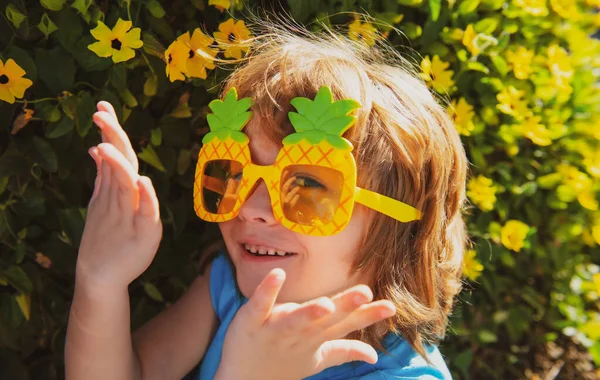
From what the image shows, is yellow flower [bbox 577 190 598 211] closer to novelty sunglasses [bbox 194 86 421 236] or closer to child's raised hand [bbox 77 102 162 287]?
novelty sunglasses [bbox 194 86 421 236]

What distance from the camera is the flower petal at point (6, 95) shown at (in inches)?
57.9

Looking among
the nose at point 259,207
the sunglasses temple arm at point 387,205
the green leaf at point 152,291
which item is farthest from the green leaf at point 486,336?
the nose at point 259,207

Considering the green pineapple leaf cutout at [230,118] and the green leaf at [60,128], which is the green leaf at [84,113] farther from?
the green pineapple leaf cutout at [230,118]

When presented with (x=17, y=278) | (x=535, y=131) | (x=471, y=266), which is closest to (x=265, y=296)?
(x=17, y=278)

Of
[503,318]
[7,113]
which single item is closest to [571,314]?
[503,318]

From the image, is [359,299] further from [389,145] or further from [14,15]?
[14,15]

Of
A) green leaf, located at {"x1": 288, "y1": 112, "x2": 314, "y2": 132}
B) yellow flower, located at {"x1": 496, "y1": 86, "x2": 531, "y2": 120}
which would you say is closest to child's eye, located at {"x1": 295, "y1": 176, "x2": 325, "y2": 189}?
green leaf, located at {"x1": 288, "y1": 112, "x2": 314, "y2": 132}

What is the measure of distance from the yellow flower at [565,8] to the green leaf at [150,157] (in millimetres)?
1500

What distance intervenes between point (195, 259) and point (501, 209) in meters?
1.07

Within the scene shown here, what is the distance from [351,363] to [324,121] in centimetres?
57

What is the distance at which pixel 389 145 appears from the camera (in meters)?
1.45

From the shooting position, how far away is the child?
1.24 meters

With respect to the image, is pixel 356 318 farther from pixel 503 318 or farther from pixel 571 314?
pixel 571 314

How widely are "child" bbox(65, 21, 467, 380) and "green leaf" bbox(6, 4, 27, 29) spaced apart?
33cm
